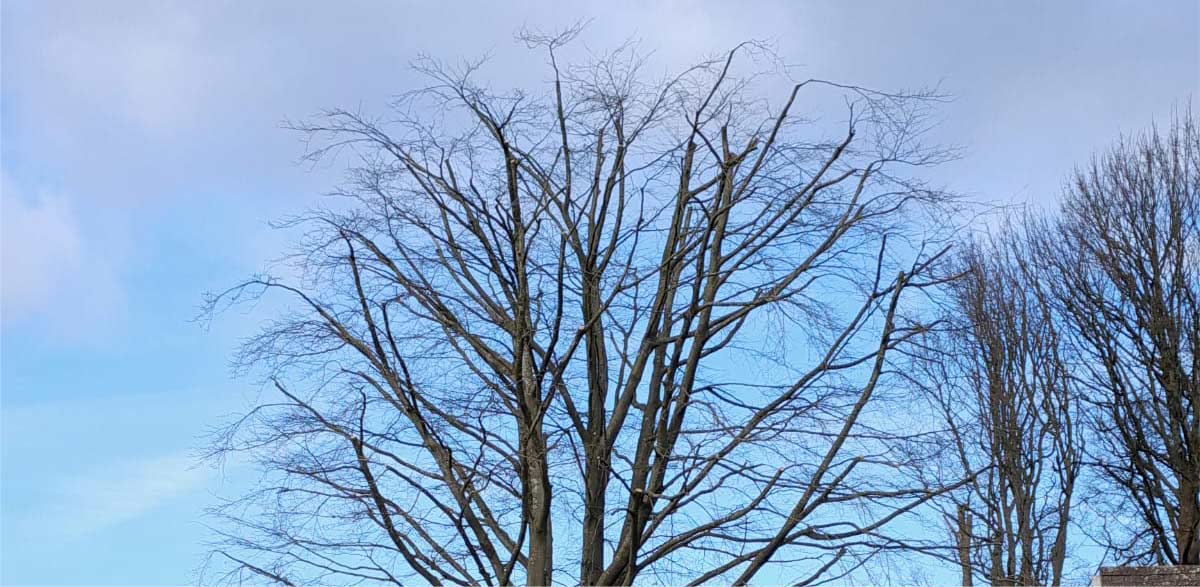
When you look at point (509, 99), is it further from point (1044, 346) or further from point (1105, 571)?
point (1044, 346)

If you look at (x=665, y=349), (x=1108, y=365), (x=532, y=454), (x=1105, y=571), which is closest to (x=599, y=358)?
(x=665, y=349)

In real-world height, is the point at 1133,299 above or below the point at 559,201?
above

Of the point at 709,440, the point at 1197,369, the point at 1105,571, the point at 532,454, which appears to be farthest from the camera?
the point at 1197,369

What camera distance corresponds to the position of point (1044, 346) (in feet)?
51.1

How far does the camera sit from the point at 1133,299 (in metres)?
14.1

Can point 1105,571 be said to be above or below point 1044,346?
below

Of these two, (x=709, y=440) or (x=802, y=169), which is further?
(x=802, y=169)

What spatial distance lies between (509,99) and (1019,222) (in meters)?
11.2

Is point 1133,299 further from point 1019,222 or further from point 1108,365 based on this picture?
point 1019,222

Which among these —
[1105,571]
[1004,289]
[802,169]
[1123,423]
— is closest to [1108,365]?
[1123,423]

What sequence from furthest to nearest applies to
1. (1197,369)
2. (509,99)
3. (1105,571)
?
(1197,369)
(1105,571)
(509,99)

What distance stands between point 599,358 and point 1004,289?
10864 millimetres

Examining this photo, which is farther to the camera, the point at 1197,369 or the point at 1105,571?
the point at 1197,369

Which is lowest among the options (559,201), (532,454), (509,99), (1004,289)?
(532,454)
